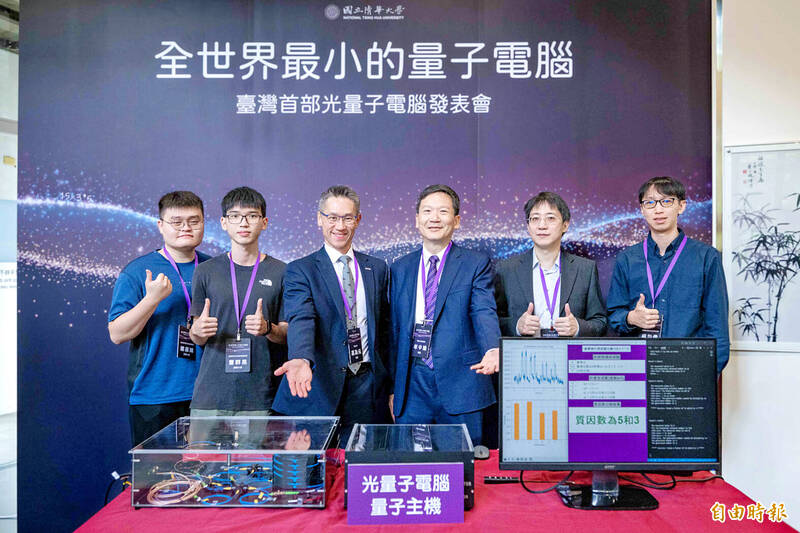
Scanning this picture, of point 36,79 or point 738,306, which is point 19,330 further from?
point 738,306

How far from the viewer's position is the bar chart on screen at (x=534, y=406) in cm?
158

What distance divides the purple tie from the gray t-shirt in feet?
2.71

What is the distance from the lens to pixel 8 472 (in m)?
4.38

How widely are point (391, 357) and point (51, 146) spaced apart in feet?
8.07

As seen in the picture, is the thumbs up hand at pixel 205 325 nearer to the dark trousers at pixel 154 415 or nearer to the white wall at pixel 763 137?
the dark trousers at pixel 154 415

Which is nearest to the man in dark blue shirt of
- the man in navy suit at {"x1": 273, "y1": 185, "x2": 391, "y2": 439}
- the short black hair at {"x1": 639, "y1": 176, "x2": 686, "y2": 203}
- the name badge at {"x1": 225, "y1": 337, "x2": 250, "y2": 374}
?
the short black hair at {"x1": 639, "y1": 176, "x2": 686, "y2": 203}

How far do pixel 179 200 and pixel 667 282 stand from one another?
2.81 m

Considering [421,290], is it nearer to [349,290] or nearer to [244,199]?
[349,290]

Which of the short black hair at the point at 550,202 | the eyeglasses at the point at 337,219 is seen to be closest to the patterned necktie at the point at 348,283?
the eyeglasses at the point at 337,219

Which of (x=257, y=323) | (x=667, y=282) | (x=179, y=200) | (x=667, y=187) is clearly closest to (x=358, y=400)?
(x=257, y=323)

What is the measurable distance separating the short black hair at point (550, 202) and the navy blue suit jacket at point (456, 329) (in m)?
0.57

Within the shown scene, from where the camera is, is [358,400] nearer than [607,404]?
No

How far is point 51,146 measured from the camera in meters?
3.38

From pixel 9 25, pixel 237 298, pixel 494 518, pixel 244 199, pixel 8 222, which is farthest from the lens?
pixel 8 222
